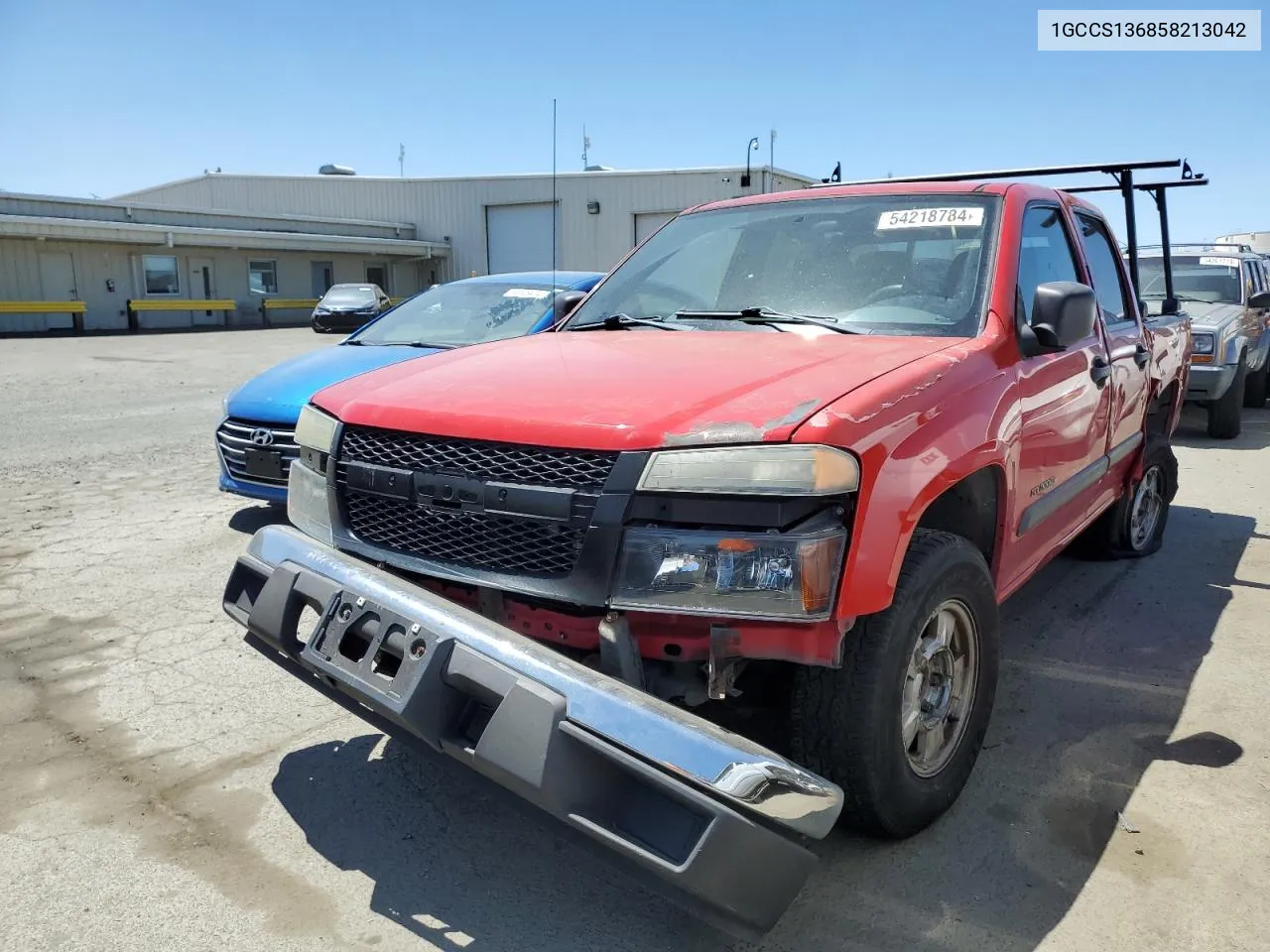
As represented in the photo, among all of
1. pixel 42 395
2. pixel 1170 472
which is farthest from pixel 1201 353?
pixel 42 395

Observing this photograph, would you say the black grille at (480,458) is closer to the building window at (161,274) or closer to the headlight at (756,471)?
the headlight at (756,471)

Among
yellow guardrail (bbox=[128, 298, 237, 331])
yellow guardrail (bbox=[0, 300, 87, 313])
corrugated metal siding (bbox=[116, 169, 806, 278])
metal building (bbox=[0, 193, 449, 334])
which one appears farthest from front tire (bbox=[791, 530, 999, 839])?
yellow guardrail (bbox=[128, 298, 237, 331])

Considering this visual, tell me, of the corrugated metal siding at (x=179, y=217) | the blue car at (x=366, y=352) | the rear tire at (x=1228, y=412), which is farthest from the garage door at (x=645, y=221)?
the blue car at (x=366, y=352)

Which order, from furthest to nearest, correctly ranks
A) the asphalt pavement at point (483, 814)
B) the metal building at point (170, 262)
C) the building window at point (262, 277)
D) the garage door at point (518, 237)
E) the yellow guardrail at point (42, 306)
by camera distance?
the building window at point (262, 277) < the garage door at point (518, 237) < the metal building at point (170, 262) < the yellow guardrail at point (42, 306) < the asphalt pavement at point (483, 814)

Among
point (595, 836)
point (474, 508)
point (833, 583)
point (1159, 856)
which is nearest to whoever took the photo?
Result: point (595, 836)

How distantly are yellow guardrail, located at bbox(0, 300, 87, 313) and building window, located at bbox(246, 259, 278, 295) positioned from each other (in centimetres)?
640

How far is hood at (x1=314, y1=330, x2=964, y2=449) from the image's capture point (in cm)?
238

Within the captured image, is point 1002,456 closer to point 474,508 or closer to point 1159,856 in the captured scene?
point 1159,856

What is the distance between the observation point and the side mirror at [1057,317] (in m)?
3.13

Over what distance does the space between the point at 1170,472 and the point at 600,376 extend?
4357mm

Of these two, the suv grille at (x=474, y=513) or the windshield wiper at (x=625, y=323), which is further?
the windshield wiper at (x=625, y=323)

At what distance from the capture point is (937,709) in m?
2.89

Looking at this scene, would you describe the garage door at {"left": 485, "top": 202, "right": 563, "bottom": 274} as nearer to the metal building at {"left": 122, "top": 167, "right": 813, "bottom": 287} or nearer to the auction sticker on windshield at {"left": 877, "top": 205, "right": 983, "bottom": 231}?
the metal building at {"left": 122, "top": 167, "right": 813, "bottom": 287}

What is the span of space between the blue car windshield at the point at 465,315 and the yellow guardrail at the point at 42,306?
883 inches
